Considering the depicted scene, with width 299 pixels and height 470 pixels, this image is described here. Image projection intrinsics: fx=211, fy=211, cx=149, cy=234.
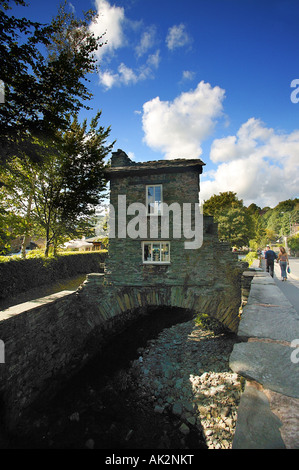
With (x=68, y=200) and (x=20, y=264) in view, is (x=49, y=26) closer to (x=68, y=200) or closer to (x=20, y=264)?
(x=68, y=200)

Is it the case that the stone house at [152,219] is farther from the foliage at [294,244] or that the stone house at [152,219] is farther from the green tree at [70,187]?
the foliage at [294,244]

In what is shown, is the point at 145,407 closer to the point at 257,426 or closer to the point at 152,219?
the point at 152,219

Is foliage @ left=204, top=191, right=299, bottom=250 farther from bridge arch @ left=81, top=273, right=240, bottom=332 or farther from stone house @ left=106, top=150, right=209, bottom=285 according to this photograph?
bridge arch @ left=81, top=273, right=240, bottom=332

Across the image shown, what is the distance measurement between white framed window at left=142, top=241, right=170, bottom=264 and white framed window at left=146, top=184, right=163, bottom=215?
148 centimetres

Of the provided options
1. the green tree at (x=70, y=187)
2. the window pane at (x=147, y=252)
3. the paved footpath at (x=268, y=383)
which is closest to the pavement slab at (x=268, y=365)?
the paved footpath at (x=268, y=383)

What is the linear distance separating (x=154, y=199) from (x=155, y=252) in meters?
2.54

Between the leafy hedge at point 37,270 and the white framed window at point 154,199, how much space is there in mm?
7925

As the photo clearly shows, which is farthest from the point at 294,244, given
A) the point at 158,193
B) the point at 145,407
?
the point at 145,407

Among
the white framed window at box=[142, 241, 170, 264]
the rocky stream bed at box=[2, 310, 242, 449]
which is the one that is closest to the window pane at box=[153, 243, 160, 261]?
the white framed window at box=[142, 241, 170, 264]

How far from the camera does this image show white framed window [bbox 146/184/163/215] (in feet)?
32.9

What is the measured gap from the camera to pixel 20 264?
11.9 meters

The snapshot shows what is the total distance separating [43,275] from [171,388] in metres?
9.92

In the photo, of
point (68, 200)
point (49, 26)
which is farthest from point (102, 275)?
point (49, 26)

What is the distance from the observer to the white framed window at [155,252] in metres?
9.81
